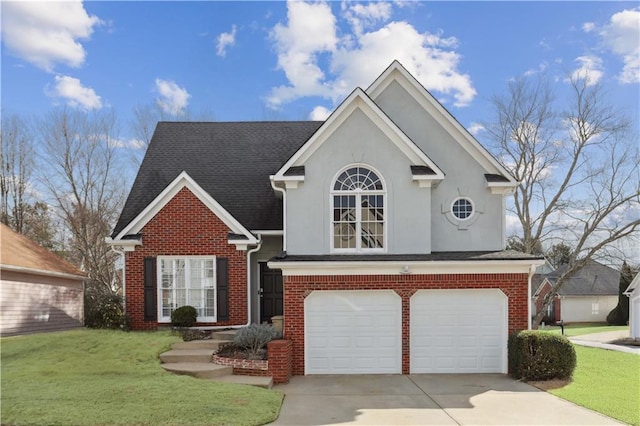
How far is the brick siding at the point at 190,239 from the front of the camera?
14.9m

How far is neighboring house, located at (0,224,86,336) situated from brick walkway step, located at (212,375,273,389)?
28.3 feet

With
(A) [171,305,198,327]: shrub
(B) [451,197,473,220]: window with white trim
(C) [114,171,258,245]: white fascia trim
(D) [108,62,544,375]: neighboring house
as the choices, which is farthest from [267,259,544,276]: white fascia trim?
(A) [171,305,198,327]: shrub

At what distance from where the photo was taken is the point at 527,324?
12383mm

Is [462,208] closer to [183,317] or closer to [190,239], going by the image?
[190,239]

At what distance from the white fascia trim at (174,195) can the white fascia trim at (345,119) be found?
265cm

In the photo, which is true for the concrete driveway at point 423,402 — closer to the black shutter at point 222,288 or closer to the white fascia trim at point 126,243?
the black shutter at point 222,288

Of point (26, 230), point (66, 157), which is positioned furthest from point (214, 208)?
point (26, 230)

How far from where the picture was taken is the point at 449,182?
14.8m

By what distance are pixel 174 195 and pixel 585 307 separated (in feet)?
150

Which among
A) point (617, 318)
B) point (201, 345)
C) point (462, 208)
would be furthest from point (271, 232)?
point (617, 318)

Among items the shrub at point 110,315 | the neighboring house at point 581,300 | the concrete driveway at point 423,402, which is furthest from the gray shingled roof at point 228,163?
the neighboring house at point 581,300

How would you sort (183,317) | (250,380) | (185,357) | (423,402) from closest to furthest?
(423,402)
(250,380)
(185,357)
(183,317)

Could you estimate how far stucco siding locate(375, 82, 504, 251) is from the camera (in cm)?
1448

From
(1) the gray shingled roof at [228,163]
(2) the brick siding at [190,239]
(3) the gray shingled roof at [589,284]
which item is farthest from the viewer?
(3) the gray shingled roof at [589,284]
